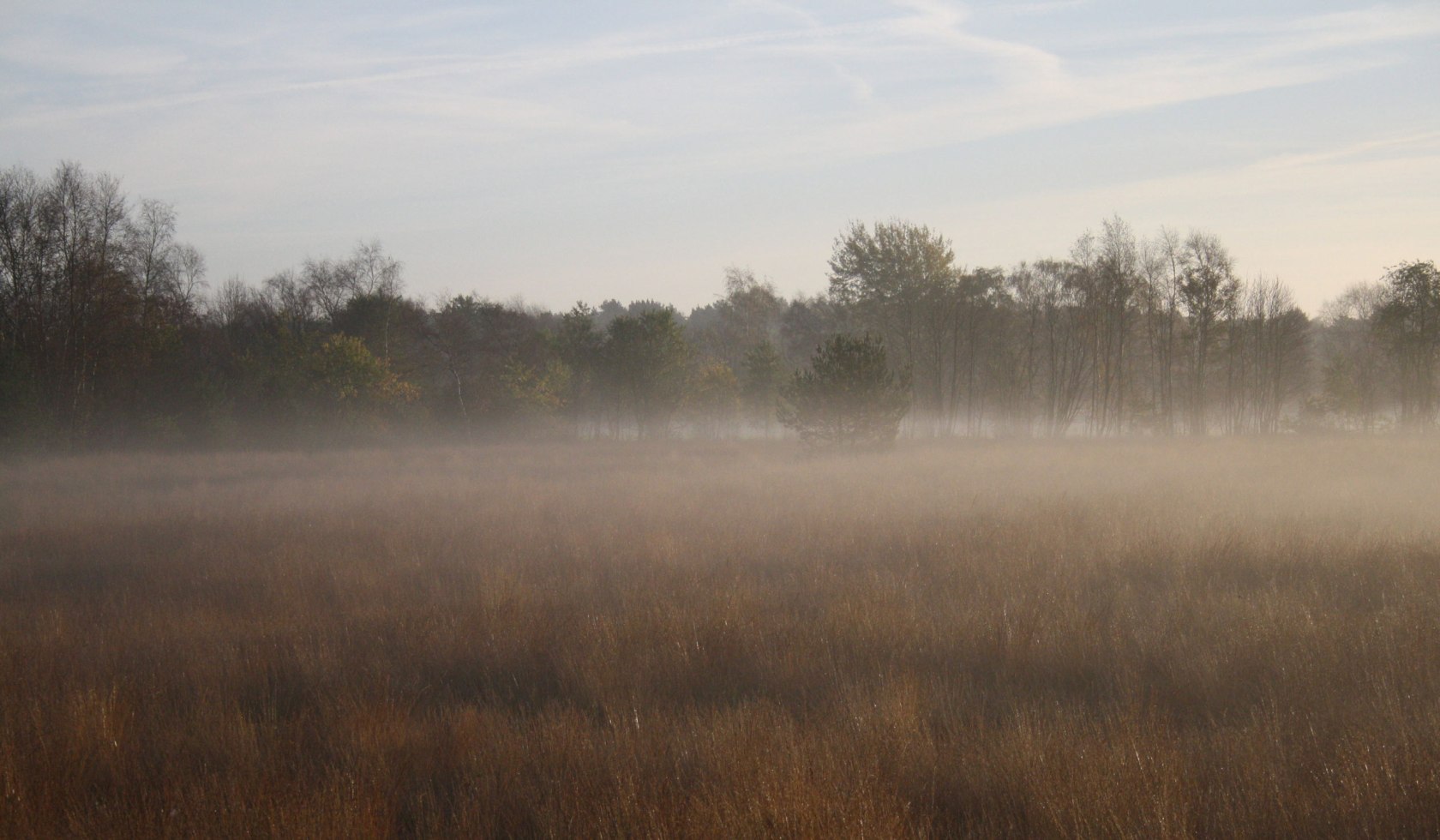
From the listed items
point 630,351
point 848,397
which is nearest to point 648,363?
point 630,351

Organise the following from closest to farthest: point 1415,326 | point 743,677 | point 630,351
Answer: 1. point 743,677
2. point 1415,326
3. point 630,351

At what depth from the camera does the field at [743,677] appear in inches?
152

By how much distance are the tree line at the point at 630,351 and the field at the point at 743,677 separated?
15023 mm

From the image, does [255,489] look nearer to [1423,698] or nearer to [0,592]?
[0,592]

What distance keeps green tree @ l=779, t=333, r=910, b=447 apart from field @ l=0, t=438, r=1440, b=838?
10971 millimetres

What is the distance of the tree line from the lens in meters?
33.2

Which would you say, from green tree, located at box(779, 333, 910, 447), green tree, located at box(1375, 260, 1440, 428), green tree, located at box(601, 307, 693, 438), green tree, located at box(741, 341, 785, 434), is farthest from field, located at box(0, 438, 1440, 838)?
green tree, located at box(741, 341, 785, 434)

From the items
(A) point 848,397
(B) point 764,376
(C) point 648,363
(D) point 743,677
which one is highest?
(C) point 648,363

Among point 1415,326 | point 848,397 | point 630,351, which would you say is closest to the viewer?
point 848,397

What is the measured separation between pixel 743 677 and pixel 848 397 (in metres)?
18.5

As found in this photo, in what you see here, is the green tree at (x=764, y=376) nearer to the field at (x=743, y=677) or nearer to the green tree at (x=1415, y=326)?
the green tree at (x=1415, y=326)

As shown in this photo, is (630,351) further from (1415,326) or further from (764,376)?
(1415,326)

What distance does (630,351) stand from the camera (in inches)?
1932

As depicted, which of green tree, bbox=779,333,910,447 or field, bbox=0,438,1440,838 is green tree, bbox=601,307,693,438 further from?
field, bbox=0,438,1440,838
